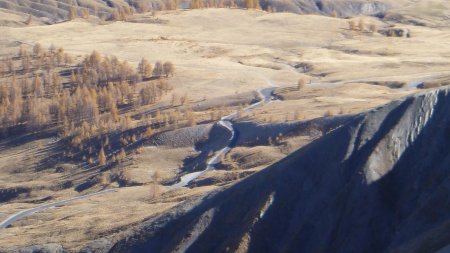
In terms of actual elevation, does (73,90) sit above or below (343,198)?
below

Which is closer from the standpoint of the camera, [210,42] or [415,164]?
[415,164]

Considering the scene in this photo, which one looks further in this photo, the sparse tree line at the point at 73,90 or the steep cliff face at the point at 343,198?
the sparse tree line at the point at 73,90

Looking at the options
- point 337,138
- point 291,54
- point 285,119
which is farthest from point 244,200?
point 291,54

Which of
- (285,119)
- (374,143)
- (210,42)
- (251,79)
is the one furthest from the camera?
(210,42)

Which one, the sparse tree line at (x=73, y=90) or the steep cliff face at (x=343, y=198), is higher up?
the steep cliff face at (x=343, y=198)

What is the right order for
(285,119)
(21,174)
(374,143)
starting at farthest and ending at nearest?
(21,174)
(285,119)
(374,143)

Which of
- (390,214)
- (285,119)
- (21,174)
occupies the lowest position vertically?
(21,174)

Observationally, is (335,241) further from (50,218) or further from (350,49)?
(350,49)

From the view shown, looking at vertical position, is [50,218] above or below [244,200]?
below
